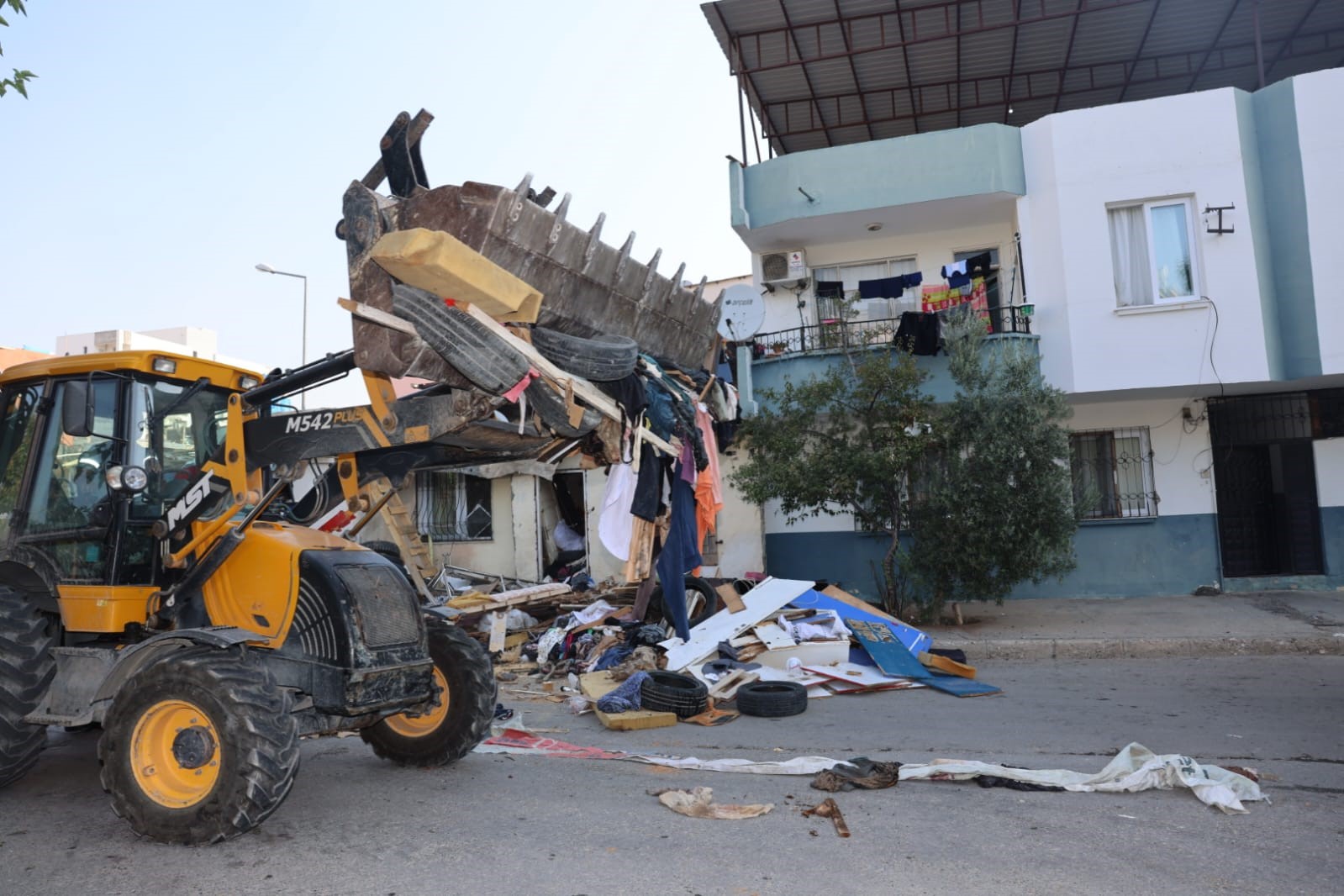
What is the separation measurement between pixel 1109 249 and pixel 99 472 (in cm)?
1398

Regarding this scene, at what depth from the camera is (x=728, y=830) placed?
4.79 m

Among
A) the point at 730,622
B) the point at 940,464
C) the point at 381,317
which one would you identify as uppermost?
the point at 381,317

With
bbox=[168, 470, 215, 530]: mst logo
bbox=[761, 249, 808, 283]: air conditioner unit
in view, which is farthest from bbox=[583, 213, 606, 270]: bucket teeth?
bbox=[761, 249, 808, 283]: air conditioner unit

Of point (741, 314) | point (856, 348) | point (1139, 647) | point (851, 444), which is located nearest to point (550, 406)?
point (851, 444)

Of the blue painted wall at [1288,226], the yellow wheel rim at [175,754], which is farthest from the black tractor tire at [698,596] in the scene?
the blue painted wall at [1288,226]

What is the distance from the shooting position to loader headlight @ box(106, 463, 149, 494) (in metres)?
5.58

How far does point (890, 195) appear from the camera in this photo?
15.4 m

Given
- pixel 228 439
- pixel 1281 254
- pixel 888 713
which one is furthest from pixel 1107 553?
pixel 228 439

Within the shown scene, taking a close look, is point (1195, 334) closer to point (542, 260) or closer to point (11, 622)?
point (542, 260)

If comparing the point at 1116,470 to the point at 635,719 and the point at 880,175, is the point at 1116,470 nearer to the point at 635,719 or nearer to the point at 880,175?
the point at 880,175

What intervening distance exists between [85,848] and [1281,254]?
16259 millimetres

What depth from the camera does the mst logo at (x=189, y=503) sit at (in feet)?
18.6

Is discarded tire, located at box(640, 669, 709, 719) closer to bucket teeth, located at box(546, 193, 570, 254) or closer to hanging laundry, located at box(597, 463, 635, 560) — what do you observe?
hanging laundry, located at box(597, 463, 635, 560)

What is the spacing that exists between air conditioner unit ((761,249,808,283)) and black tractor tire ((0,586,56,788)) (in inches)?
540
